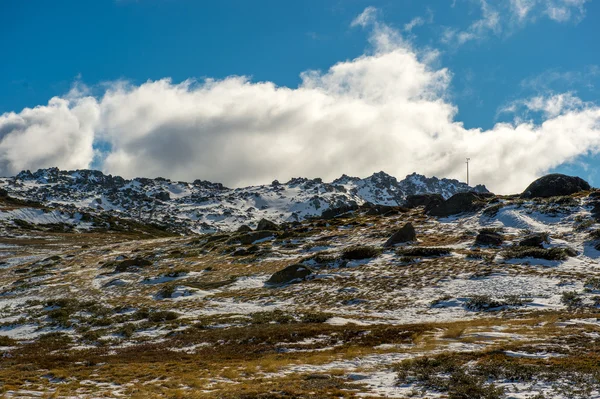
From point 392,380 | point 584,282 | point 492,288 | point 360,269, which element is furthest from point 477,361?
point 360,269

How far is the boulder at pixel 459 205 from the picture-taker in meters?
67.9

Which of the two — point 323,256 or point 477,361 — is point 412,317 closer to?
point 477,361

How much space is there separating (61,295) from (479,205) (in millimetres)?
62255

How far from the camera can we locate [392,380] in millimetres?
14453

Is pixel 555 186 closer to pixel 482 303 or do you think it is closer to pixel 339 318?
pixel 482 303

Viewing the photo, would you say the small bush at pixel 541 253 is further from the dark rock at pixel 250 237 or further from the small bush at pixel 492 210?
the dark rock at pixel 250 237

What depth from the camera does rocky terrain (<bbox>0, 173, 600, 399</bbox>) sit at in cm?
1466

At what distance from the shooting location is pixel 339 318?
26.3 metres

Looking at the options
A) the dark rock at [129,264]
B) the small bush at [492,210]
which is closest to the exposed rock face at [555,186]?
the small bush at [492,210]

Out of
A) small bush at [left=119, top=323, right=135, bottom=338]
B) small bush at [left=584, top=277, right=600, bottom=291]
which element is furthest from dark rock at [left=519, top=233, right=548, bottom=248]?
small bush at [left=119, top=323, right=135, bottom=338]

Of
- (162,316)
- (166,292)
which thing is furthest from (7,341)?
(166,292)

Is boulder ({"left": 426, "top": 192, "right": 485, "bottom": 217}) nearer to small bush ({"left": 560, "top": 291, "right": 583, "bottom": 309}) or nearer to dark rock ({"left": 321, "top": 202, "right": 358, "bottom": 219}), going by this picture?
dark rock ({"left": 321, "top": 202, "right": 358, "bottom": 219})

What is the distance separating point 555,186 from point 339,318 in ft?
204

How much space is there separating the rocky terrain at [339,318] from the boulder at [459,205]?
2689mm
